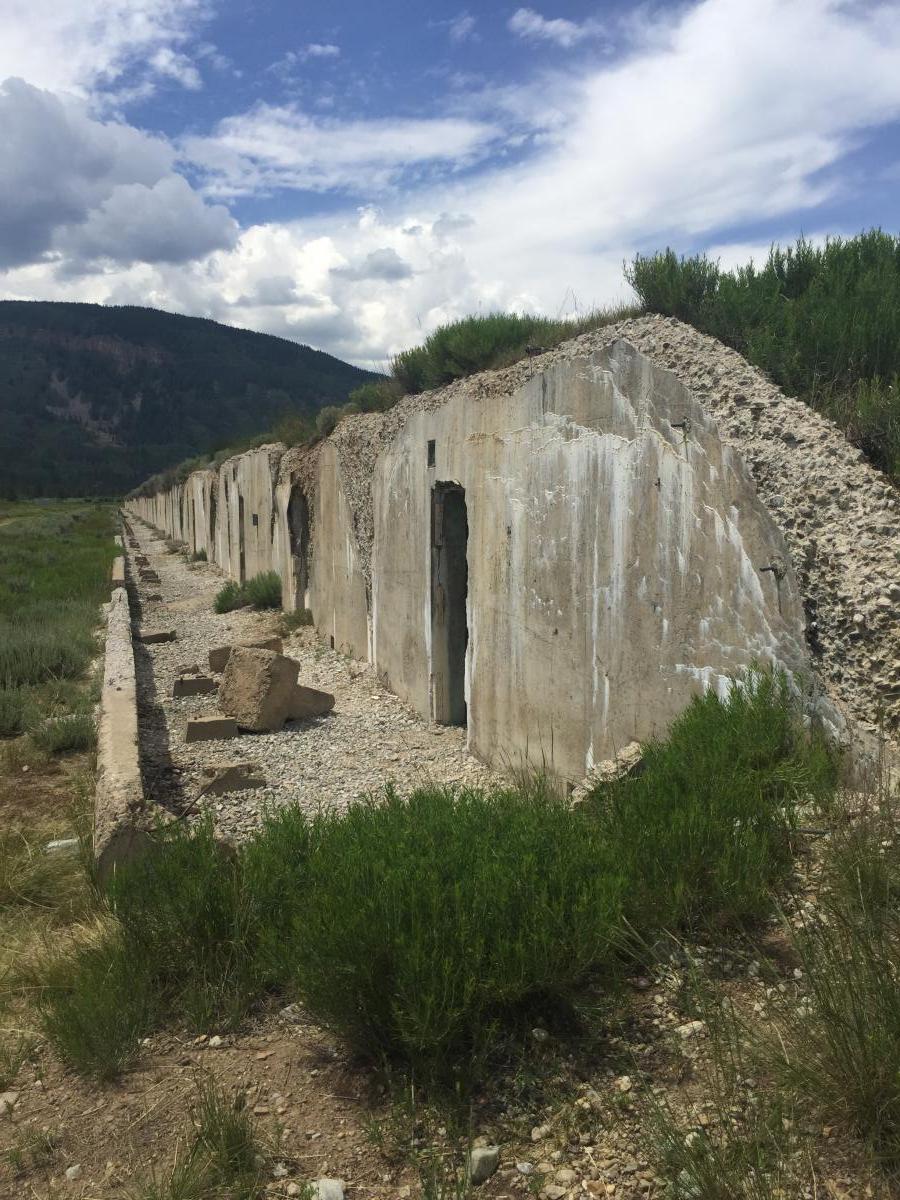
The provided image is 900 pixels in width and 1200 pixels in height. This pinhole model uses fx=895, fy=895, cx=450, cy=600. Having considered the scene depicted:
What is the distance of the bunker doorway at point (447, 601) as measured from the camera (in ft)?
25.6

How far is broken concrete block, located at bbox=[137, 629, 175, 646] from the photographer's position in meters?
12.4

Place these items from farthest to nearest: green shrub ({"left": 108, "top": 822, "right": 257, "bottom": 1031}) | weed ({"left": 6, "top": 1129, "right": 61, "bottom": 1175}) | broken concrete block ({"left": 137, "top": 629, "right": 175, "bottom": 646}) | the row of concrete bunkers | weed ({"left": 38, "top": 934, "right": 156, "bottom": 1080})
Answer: broken concrete block ({"left": 137, "top": 629, "right": 175, "bottom": 646}) → the row of concrete bunkers → green shrub ({"left": 108, "top": 822, "right": 257, "bottom": 1031}) → weed ({"left": 38, "top": 934, "right": 156, "bottom": 1080}) → weed ({"left": 6, "top": 1129, "right": 61, "bottom": 1175})

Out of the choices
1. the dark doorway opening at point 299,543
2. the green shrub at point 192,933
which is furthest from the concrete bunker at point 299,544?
the green shrub at point 192,933

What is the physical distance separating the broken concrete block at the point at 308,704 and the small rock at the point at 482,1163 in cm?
590

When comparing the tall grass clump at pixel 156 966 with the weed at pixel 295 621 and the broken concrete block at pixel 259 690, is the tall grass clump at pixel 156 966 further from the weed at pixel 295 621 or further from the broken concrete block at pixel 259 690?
the weed at pixel 295 621

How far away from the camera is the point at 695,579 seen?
4414 millimetres

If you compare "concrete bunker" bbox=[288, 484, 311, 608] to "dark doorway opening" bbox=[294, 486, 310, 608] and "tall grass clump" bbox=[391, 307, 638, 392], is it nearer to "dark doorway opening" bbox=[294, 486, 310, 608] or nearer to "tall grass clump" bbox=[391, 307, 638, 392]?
"dark doorway opening" bbox=[294, 486, 310, 608]

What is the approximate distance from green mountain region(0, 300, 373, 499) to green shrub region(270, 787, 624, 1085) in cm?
10511

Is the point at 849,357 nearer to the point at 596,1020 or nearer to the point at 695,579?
the point at 695,579

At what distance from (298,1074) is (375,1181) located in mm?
567

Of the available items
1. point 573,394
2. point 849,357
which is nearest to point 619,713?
point 573,394

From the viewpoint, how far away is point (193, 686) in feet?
29.5

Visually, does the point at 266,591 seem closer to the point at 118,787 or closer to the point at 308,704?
the point at 308,704

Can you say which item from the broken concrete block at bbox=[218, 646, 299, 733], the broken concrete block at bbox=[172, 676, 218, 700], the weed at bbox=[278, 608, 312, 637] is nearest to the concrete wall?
the broken concrete block at bbox=[218, 646, 299, 733]
